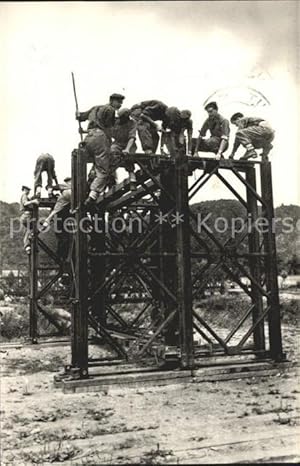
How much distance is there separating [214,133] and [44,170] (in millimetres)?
6346

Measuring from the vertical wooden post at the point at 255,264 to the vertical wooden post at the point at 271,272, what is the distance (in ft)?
1.02

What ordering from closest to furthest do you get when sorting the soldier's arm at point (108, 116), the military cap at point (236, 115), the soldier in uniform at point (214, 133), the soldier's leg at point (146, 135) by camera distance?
the soldier's arm at point (108, 116)
the soldier's leg at point (146, 135)
the soldier in uniform at point (214, 133)
the military cap at point (236, 115)

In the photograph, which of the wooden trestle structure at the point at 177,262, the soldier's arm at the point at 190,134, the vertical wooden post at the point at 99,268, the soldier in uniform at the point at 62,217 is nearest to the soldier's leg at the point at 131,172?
the wooden trestle structure at the point at 177,262

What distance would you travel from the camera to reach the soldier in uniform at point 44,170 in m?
15.0

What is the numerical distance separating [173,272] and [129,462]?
518 centimetres

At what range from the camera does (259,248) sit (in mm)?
10805

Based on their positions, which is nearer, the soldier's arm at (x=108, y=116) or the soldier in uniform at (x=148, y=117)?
the soldier's arm at (x=108, y=116)

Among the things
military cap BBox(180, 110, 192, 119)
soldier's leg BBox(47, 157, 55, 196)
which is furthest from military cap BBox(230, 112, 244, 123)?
soldier's leg BBox(47, 157, 55, 196)

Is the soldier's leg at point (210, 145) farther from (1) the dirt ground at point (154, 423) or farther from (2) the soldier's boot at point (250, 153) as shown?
(1) the dirt ground at point (154, 423)

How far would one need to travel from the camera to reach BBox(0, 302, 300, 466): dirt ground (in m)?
5.79

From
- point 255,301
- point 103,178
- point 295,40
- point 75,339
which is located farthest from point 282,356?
point 295,40

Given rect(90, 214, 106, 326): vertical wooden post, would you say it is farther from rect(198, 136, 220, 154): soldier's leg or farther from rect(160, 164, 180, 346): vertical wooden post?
rect(198, 136, 220, 154): soldier's leg

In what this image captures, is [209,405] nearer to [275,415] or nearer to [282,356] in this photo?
[275,415]

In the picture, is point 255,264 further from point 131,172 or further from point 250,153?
point 131,172
